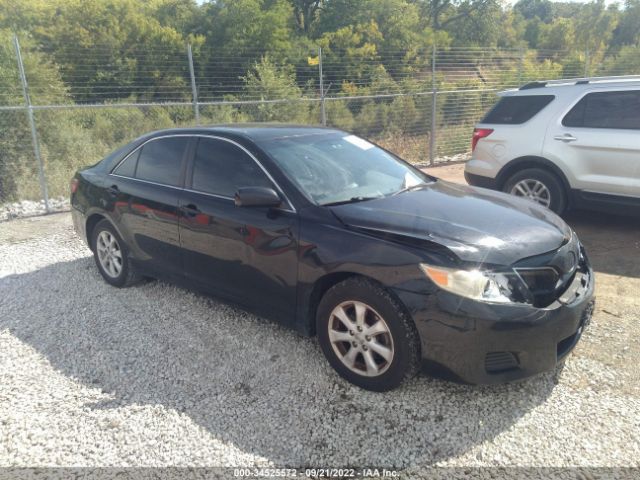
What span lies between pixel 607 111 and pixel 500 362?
4.44 meters

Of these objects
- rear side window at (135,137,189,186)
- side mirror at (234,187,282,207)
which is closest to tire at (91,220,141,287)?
rear side window at (135,137,189,186)

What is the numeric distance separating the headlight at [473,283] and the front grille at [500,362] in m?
0.30

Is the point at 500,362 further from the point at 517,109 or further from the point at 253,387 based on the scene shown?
the point at 517,109

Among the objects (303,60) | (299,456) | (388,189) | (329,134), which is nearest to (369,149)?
(329,134)

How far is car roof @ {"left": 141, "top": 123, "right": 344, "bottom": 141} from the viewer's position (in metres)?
3.94

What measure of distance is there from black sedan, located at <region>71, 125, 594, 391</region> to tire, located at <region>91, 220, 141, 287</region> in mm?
120

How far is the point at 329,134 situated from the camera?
425cm

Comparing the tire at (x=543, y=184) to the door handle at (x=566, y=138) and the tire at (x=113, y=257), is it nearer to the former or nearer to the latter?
the door handle at (x=566, y=138)

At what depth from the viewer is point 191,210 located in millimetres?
3920

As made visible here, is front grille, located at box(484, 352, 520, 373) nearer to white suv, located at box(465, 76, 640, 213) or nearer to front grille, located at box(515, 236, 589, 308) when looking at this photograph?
front grille, located at box(515, 236, 589, 308)

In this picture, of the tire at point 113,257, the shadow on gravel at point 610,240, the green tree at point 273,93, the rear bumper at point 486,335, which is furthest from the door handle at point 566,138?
the green tree at point 273,93

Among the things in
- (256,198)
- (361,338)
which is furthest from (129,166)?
(361,338)

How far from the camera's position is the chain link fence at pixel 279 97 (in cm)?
1196

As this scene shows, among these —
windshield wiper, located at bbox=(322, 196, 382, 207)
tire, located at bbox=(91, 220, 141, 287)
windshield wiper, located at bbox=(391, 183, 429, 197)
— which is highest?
windshield wiper, located at bbox=(322, 196, 382, 207)
